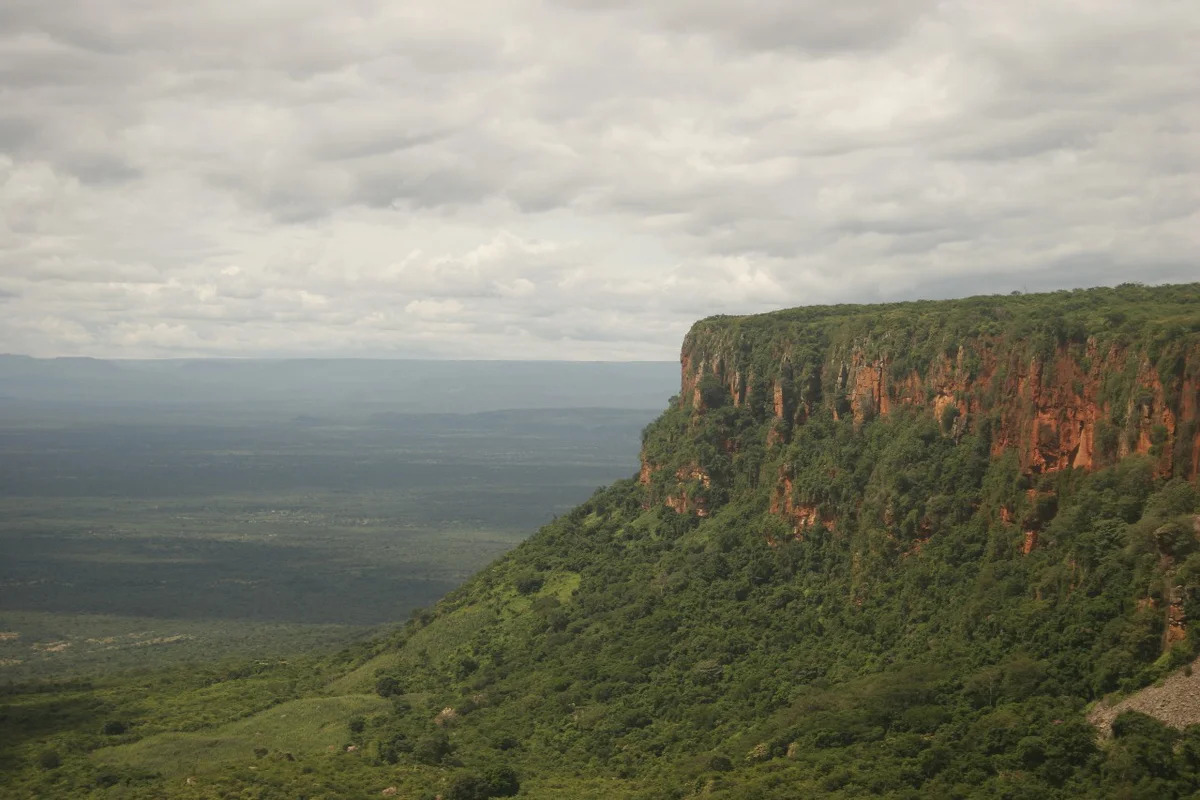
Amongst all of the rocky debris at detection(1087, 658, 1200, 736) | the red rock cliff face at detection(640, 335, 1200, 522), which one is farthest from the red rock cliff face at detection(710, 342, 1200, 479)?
the rocky debris at detection(1087, 658, 1200, 736)

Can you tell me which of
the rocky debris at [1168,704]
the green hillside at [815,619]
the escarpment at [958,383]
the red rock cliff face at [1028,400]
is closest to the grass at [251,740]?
the green hillside at [815,619]

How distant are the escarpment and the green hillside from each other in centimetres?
17

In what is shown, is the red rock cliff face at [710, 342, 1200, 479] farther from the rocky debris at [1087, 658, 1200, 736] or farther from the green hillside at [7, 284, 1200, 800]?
the rocky debris at [1087, 658, 1200, 736]

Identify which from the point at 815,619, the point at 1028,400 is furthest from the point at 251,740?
→ the point at 1028,400

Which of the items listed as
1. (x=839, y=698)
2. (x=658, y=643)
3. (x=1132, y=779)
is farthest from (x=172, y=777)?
(x=1132, y=779)

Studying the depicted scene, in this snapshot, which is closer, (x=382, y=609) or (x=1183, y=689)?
(x=1183, y=689)

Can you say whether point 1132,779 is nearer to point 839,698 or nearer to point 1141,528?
point 1141,528

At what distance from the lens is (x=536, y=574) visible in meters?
89.7

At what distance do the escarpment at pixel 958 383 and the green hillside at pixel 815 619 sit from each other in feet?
0.57

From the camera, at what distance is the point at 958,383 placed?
214 ft

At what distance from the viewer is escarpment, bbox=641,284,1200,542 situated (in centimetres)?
5188

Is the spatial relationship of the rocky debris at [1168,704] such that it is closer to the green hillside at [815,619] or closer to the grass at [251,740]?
the green hillside at [815,619]

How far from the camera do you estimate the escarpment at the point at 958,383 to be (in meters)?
51.9

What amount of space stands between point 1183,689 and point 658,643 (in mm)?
33788
